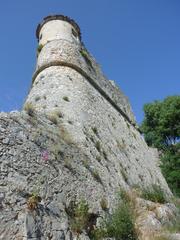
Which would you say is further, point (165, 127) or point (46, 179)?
point (165, 127)

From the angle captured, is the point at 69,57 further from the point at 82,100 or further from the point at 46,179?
the point at 46,179

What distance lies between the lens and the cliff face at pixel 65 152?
21.8 feet

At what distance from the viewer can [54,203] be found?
7293 millimetres

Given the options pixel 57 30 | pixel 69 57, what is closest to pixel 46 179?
pixel 69 57

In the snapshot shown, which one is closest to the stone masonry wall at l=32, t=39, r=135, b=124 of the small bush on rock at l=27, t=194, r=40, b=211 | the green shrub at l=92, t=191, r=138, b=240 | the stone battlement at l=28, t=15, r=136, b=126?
the stone battlement at l=28, t=15, r=136, b=126

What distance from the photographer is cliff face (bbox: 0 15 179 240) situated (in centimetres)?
665

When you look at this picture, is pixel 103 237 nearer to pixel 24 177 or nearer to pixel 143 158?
pixel 24 177

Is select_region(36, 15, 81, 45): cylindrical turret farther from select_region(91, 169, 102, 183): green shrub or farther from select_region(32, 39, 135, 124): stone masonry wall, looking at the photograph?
select_region(91, 169, 102, 183): green shrub

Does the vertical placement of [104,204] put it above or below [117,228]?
above

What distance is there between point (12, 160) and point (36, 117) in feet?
9.07

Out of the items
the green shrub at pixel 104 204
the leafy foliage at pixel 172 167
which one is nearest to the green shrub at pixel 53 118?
the green shrub at pixel 104 204

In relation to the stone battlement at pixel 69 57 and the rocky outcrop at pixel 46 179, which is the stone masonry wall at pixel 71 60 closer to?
the stone battlement at pixel 69 57

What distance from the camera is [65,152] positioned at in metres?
9.23

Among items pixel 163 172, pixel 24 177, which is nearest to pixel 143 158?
pixel 163 172
